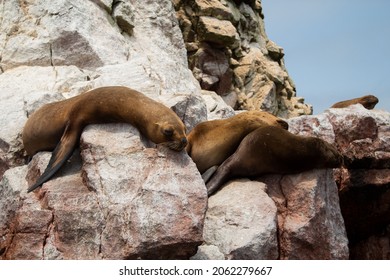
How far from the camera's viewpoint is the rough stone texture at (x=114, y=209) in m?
4.51

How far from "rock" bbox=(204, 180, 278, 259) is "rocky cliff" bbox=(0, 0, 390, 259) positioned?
0.04 feet

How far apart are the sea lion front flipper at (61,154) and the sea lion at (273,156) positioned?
1734mm

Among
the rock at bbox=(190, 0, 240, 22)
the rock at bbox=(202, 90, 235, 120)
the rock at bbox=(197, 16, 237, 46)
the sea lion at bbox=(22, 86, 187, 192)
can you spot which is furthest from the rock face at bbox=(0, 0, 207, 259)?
the rock at bbox=(190, 0, 240, 22)

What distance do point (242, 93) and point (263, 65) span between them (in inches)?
84.6

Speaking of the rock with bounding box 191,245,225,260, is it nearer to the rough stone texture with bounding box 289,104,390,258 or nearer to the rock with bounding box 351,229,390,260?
the rough stone texture with bounding box 289,104,390,258

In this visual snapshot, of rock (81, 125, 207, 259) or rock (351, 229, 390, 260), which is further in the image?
rock (351, 229, 390, 260)

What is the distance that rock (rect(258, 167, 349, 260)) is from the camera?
18.4 ft

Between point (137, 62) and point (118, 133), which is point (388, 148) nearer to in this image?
point (137, 62)

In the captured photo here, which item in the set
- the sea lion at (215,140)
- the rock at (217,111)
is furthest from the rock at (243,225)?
the rock at (217,111)

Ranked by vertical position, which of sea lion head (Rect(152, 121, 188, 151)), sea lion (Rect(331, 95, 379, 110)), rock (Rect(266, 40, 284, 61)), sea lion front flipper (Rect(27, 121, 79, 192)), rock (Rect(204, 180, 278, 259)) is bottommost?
rock (Rect(266, 40, 284, 61))

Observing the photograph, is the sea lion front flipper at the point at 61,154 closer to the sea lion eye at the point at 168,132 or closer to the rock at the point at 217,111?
the sea lion eye at the point at 168,132

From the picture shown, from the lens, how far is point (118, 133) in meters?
5.27

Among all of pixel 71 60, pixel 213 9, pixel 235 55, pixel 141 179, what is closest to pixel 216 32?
pixel 213 9

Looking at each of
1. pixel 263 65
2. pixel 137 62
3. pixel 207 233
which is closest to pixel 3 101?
pixel 137 62
